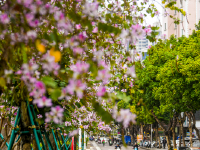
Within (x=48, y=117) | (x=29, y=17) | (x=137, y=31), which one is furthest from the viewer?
(x=137, y=31)

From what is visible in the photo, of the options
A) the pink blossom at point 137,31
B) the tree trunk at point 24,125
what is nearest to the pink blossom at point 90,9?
the pink blossom at point 137,31

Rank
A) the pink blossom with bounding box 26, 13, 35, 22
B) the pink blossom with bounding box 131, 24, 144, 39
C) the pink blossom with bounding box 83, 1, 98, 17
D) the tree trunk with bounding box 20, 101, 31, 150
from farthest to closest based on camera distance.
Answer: the tree trunk with bounding box 20, 101, 31, 150 < the pink blossom with bounding box 131, 24, 144, 39 < the pink blossom with bounding box 83, 1, 98, 17 < the pink blossom with bounding box 26, 13, 35, 22

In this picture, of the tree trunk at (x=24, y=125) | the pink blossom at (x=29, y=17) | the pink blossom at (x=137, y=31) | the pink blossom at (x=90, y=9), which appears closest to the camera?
the pink blossom at (x=29, y=17)

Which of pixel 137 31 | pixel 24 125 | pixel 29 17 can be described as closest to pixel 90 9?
pixel 29 17

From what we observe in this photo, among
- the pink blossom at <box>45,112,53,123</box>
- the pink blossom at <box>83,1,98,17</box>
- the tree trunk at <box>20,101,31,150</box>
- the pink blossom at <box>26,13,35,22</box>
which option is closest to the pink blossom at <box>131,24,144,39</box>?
the pink blossom at <box>83,1,98,17</box>

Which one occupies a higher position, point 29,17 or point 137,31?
point 137,31

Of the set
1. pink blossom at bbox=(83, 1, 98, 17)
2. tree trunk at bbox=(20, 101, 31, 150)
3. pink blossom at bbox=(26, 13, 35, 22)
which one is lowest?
tree trunk at bbox=(20, 101, 31, 150)

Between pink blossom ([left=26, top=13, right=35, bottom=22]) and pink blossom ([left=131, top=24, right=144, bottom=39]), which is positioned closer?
pink blossom ([left=26, top=13, right=35, bottom=22])

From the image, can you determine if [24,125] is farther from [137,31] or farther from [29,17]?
[29,17]

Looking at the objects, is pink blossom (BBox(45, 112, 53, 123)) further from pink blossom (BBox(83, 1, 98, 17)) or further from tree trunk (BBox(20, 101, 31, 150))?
tree trunk (BBox(20, 101, 31, 150))

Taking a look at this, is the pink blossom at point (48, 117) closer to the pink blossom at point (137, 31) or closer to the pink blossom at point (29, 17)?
the pink blossom at point (29, 17)

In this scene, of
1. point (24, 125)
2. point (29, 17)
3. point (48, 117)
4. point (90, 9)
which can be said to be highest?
point (90, 9)

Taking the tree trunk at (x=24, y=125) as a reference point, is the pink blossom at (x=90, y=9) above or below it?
above

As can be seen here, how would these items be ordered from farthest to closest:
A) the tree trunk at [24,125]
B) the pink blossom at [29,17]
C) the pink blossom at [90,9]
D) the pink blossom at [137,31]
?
1. the tree trunk at [24,125]
2. the pink blossom at [137,31]
3. the pink blossom at [90,9]
4. the pink blossom at [29,17]
